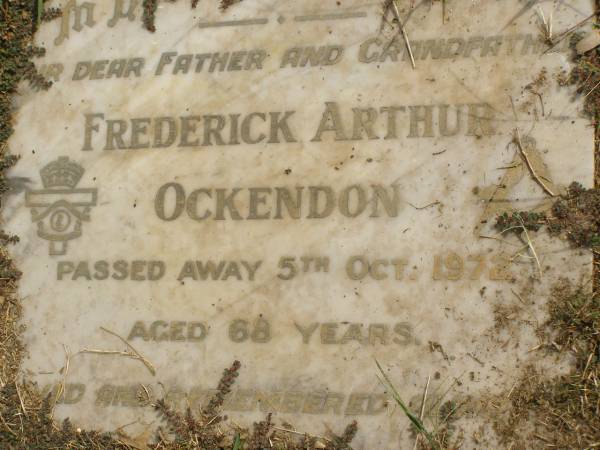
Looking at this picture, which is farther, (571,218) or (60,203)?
(60,203)

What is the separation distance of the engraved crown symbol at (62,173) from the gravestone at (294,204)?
1 cm

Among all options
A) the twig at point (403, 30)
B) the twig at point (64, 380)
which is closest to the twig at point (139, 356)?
the twig at point (64, 380)

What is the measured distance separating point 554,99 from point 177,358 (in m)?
2.22

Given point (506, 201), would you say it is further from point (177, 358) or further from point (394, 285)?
point (177, 358)

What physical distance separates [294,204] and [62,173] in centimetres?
126

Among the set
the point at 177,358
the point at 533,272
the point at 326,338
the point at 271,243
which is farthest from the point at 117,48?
the point at 533,272

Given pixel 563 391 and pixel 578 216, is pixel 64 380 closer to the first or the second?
pixel 563 391

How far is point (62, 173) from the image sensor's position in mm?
3512

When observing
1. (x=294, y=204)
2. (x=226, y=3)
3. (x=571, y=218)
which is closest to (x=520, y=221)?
(x=571, y=218)

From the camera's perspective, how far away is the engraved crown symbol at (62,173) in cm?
350

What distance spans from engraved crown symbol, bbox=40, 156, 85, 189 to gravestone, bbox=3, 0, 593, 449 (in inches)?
0.4

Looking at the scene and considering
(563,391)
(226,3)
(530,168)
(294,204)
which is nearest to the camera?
(563,391)

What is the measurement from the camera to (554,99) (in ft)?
10.4

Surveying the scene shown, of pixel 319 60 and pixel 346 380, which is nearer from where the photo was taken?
pixel 346 380
